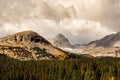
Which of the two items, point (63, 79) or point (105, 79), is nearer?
point (105, 79)

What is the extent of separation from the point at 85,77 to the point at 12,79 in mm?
47289

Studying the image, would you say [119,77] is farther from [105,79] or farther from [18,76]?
[18,76]

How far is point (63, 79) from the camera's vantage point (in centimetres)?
19762

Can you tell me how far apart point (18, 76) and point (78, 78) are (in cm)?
4070

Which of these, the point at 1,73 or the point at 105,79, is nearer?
the point at 105,79

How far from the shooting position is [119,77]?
18812 cm

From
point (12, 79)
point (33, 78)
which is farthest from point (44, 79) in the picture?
point (12, 79)

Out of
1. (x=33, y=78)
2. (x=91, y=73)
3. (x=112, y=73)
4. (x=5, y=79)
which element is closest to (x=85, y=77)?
(x=91, y=73)

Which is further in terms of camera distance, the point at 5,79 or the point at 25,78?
the point at 25,78

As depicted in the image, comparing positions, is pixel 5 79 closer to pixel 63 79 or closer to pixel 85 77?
pixel 63 79

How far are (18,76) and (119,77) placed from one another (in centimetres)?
6722

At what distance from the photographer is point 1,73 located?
199 metres

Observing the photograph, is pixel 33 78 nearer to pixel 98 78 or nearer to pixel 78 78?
pixel 78 78

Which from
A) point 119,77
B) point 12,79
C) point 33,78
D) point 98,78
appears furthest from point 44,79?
Result: point 119,77
